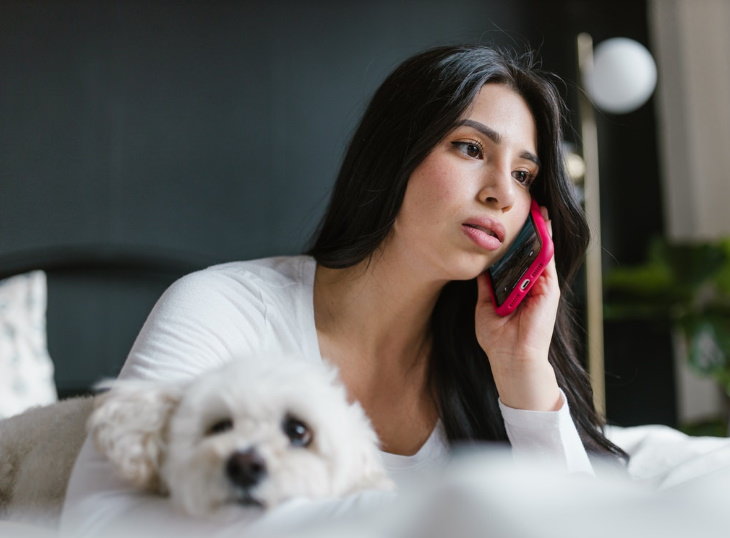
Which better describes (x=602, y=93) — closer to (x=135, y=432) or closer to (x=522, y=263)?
(x=522, y=263)

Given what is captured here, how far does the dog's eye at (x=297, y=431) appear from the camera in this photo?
859 millimetres

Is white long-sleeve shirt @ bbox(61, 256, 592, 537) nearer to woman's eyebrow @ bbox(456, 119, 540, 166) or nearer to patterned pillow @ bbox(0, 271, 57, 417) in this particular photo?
woman's eyebrow @ bbox(456, 119, 540, 166)

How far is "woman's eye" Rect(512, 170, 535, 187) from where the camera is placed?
4.79 feet

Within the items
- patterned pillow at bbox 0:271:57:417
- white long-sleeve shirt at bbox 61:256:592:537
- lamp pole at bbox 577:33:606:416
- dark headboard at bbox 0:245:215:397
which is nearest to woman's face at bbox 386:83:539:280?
white long-sleeve shirt at bbox 61:256:592:537

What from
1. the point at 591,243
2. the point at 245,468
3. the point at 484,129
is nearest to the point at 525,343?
the point at 484,129

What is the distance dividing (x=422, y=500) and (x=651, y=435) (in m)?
1.27

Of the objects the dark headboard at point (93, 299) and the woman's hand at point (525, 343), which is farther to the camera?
the dark headboard at point (93, 299)

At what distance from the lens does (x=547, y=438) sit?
132 cm

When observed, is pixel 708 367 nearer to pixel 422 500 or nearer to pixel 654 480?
pixel 654 480

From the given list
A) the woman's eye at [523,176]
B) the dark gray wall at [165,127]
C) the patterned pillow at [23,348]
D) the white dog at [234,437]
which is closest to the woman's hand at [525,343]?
the woman's eye at [523,176]

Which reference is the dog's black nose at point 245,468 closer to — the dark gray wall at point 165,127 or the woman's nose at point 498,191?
the woman's nose at point 498,191

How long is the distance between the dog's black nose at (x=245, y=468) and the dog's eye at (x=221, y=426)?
69 millimetres

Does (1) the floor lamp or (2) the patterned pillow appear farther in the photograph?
(1) the floor lamp

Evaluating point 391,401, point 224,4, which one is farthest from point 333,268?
point 224,4
